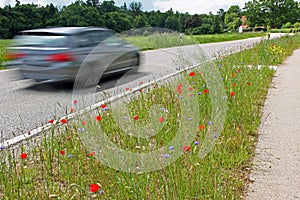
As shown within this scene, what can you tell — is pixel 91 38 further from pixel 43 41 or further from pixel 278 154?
pixel 278 154

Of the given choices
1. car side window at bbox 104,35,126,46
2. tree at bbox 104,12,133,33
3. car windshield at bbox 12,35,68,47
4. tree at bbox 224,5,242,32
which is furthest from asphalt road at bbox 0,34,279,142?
tree at bbox 224,5,242,32

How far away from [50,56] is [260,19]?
247 feet

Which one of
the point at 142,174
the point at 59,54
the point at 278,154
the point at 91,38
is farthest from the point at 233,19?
the point at 142,174

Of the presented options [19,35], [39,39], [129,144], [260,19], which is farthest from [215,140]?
[260,19]

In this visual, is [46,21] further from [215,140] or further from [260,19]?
[215,140]

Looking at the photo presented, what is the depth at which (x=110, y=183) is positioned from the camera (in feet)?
8.63

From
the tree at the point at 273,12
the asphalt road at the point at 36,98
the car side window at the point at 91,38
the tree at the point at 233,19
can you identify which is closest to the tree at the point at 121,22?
the car side window at the point at 91,38

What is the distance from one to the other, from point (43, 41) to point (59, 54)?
561 millimetres

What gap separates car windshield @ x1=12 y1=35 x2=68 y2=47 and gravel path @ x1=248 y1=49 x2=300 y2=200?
4530 millimetres

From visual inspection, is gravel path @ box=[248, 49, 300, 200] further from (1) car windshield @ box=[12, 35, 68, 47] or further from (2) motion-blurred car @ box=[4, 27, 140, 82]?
(1) car windshield @ box=[12, 35, 68, 47]

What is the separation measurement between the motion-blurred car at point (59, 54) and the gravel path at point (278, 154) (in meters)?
4.11

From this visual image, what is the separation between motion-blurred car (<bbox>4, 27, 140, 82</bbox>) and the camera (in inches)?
275

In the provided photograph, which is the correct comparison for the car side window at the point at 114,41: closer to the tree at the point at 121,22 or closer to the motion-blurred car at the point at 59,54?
the motion-blurred car at the point at 59,54

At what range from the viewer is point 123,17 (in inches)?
928
